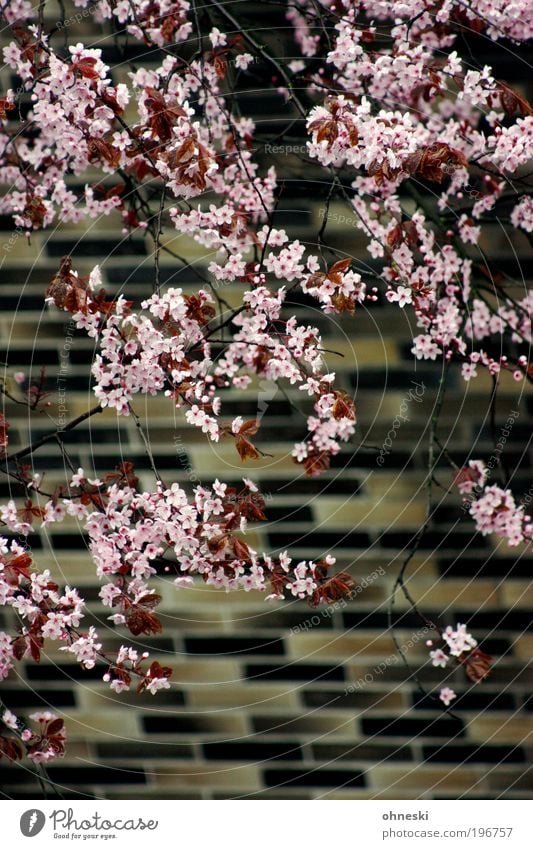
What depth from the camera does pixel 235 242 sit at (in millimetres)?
1168

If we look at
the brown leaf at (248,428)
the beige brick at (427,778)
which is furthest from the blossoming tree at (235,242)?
the beige brick at (427,778)

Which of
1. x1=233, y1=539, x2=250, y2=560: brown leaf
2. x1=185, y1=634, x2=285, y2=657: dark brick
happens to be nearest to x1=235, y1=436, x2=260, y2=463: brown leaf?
x1=233, y1=539, x2=250, y2=560: brown leaf

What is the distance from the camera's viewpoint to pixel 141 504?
3.82 ft

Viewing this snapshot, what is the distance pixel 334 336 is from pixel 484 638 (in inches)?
20.6

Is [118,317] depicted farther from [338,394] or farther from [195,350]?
[338,394]
